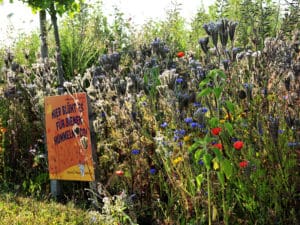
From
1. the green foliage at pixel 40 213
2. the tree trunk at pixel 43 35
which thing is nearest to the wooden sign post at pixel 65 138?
the green foliage at pixel 40 213

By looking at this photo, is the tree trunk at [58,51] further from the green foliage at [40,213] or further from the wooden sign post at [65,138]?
the green foliage at [40,213]

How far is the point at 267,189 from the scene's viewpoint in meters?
3.54

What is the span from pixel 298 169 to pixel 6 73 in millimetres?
3894

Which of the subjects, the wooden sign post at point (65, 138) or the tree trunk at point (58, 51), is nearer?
the wooden sign post at point (65, 138)

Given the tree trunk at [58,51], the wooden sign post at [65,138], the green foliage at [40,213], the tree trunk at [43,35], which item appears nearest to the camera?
the green foliage at [40,213]

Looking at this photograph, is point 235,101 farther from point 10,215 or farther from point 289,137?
point 10,215

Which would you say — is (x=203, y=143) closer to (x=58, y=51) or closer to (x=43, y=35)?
(x=58, y=51)

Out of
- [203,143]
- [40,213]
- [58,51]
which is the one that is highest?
[58,51]

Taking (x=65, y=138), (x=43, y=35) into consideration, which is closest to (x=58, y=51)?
(x=43, y=35)

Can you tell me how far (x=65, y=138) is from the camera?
4816 mm

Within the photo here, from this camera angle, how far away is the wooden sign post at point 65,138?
4520 mm

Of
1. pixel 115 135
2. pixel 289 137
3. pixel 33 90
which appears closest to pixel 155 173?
pixel 115 135

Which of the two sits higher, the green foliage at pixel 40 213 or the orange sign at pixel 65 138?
the orange sign at pixel 65 138

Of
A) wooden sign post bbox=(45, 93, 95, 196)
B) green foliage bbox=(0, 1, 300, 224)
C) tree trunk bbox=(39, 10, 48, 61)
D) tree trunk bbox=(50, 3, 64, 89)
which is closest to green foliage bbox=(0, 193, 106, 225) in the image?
green foliage bbox=(0, 1, 300, 224)
